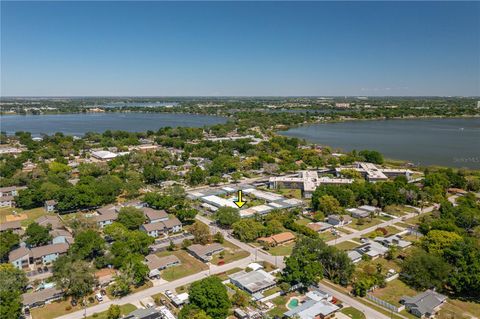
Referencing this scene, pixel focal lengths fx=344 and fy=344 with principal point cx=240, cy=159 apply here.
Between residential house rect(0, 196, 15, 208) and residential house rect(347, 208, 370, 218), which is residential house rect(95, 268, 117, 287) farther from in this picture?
residential house rect(347, 208, 370, 218)

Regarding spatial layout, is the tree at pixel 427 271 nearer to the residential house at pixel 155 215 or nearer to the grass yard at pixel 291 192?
the grass yard at pixel 291 192

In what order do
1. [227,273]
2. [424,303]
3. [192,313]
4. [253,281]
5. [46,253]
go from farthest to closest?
[46,253], [227,273], [253,281], [424,303], [192,313]

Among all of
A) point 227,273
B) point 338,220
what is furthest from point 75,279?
point 338,220

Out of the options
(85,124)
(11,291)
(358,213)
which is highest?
(85,124)

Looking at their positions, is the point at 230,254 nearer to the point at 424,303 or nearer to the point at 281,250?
the point at 281,250

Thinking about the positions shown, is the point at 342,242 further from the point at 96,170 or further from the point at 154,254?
the point at 96,170

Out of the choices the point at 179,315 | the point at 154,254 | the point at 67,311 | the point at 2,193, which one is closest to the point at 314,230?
the point at 154,254

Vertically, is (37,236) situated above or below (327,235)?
above
